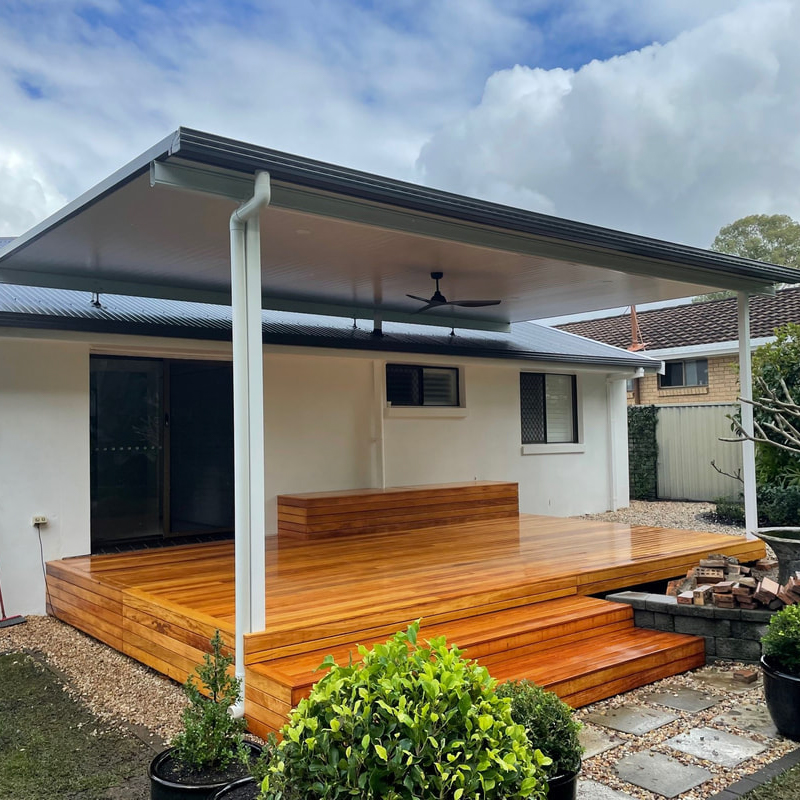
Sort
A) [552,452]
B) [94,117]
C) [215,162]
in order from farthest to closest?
[94,117]
[552,452]
[215,162]

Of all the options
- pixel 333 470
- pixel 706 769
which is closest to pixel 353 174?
pixel 706 769

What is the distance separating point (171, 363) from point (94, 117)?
62.2ft

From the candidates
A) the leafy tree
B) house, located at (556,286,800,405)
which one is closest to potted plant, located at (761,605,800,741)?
house, located at (556,286,800,405)

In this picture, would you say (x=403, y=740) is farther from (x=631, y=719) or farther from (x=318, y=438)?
(x=318, y=438)

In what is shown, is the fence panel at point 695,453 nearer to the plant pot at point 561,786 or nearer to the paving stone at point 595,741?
the paving stone at point 595,741

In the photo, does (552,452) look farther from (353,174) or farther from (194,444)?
(353,174)

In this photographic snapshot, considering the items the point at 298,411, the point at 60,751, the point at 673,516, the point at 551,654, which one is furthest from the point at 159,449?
the point at 673,516

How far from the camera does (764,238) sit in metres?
33.0

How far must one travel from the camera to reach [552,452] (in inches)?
448

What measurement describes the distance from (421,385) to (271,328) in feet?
8.07

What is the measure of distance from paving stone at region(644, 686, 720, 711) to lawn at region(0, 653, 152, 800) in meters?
2.88

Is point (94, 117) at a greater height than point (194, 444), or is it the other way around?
point (94, 117)

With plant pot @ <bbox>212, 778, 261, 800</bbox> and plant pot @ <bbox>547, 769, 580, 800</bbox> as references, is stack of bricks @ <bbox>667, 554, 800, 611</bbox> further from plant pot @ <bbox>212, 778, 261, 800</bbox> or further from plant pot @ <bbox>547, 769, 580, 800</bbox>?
plant pot @ <bbox>212, 778, 261, 800</bbox>

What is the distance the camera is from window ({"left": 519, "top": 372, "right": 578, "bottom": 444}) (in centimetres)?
1130
